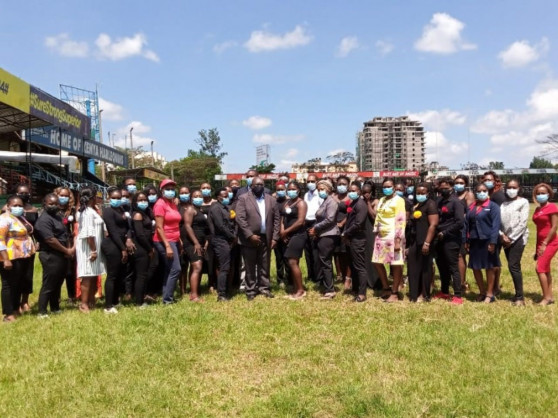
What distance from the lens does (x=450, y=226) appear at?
6.73m

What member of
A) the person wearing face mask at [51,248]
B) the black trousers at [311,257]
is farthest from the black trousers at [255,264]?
the person wearing face mask at [51,248]

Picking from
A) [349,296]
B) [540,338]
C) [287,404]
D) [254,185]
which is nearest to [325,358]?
[287,404]

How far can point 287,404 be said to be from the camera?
3.64 metres

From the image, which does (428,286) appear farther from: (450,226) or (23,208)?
(23,208)

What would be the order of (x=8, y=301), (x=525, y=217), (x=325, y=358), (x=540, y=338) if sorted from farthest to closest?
(x=525, y=217) → (x=8, y=301) → (x=540, y=338) → (x=325, y=358)

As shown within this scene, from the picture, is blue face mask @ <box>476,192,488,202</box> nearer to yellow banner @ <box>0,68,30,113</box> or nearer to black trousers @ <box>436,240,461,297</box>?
black trousers @ <box>436,240,461,297</box>

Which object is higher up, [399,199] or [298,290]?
[399,199]

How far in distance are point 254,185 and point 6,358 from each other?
401cm

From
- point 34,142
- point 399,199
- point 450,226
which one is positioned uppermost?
point 34,142

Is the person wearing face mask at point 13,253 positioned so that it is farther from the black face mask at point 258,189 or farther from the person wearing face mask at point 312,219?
the person wearing face mask at point 312,219

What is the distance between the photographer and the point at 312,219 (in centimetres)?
801

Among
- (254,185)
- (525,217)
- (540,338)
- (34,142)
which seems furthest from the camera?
(34,142)

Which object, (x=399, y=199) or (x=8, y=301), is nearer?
(x=8, y=301)

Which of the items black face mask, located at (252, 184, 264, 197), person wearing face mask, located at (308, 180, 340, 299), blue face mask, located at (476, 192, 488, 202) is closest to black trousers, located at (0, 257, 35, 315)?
black face mask, located at (252, 184, 264, 197)
